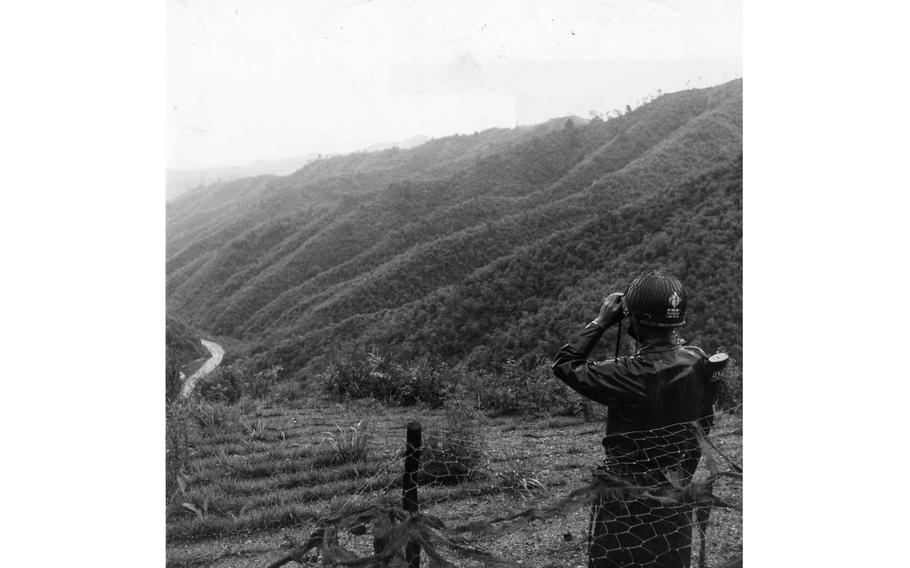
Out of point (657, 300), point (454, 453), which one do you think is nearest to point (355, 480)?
point (454, 453)

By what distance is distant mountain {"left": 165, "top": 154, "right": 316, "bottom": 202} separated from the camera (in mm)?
6676

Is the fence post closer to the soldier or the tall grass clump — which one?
the soldier

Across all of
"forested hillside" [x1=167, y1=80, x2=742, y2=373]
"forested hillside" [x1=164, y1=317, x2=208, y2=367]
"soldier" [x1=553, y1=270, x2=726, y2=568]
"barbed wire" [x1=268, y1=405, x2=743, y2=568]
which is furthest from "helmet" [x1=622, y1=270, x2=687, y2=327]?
"forested hillside" [x1=164, y1=317, x2=208, y2=367]

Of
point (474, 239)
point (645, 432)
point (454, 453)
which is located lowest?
point (454, 453)

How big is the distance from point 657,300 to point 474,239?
22.6 feet

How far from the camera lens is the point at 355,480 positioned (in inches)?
182

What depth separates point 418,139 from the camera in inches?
293

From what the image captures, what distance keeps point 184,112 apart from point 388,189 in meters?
4.54

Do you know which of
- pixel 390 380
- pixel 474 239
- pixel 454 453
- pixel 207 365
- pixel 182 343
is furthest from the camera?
pixel 474 239

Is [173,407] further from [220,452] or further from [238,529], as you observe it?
[238,529]

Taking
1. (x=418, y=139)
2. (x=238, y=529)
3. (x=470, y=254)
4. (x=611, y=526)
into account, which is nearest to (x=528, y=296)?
(x=470, y=254)

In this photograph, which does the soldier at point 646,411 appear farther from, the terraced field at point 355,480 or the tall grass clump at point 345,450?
the tall grass clump at point 345,450

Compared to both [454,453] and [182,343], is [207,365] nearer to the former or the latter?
[182,343]

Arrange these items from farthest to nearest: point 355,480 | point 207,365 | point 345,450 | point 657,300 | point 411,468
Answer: point 207,365, point 345,450, point 355,480, point 411,468, point 657,300
